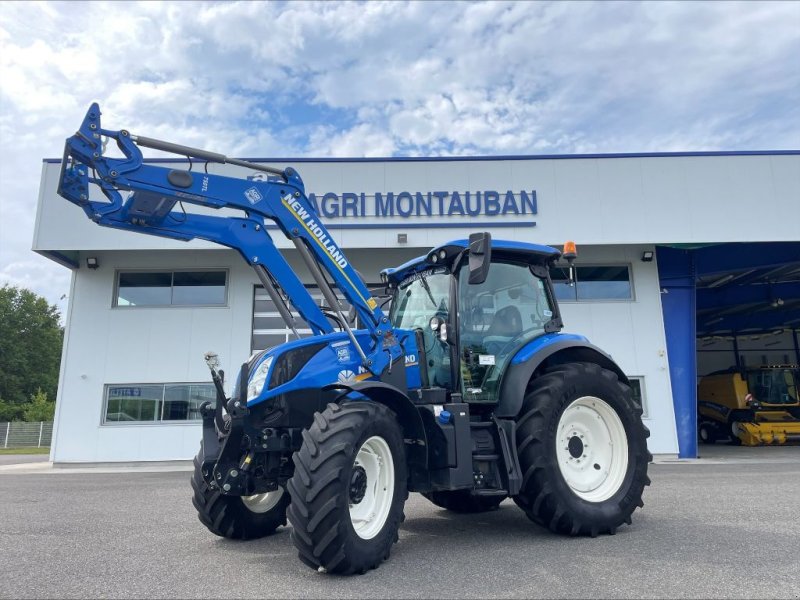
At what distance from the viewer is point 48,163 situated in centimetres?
1408

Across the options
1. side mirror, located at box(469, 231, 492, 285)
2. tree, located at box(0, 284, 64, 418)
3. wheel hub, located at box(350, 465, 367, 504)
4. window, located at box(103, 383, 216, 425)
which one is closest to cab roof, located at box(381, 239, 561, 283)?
side mirror, located at box(469, 231, 492, 285)

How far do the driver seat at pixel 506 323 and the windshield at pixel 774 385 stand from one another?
62.6 feet

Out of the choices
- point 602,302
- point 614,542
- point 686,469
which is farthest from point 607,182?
point 614,542

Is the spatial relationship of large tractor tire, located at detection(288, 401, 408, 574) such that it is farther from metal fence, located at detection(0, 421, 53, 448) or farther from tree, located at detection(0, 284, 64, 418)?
tree, located at detection(0, 284, 64, 418)

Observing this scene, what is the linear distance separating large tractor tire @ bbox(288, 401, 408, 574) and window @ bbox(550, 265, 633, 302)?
1125 cm

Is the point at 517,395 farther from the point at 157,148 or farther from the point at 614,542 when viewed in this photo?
the point at 157,148

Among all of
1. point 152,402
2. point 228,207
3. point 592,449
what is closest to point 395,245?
point 152,402

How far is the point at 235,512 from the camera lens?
4.79 metres

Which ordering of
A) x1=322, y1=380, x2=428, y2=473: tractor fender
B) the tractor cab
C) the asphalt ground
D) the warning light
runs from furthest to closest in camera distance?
the warning light < the tractor cab < x1=322, y1=380, x2=428, y2=473: tractor fender < the asphalt ground

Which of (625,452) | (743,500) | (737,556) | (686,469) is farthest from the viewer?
(686,469)

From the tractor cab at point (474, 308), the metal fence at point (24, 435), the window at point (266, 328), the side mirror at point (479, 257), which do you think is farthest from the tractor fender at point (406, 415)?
the metal fence at point (24, 435)

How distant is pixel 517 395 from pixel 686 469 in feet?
27.0

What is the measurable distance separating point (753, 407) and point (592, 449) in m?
18.0

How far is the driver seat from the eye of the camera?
17.8 ft
